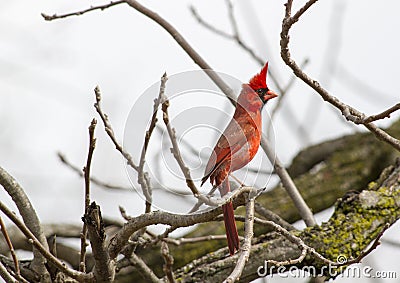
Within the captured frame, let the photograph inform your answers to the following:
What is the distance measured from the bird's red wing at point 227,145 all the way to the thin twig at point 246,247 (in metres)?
0.15

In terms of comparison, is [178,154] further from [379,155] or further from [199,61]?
[379,155]

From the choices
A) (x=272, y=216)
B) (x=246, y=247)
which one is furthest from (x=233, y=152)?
(x=272, y=216)

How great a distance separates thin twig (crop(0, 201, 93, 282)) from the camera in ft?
6.01

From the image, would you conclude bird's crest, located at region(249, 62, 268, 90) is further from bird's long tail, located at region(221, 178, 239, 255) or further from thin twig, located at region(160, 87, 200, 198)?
thin twig, located at region(160, 87, 200, 198)

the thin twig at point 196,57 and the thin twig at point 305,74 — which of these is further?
the thin twig at point 196,57

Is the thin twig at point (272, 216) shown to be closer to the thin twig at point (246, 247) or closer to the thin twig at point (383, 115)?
the thin twig at point (246, 247)

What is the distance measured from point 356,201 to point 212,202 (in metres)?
0.86

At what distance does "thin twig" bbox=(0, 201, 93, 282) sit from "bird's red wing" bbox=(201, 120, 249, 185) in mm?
421

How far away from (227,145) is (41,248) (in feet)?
1.93

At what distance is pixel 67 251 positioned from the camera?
3.37m

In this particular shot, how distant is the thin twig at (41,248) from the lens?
183 centimetres

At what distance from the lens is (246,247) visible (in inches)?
67.8

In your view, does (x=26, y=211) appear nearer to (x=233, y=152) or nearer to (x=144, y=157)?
(x=144, y=157)

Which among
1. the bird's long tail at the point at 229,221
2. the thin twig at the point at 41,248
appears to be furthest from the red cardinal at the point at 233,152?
the thin twig at the point at 41,248
